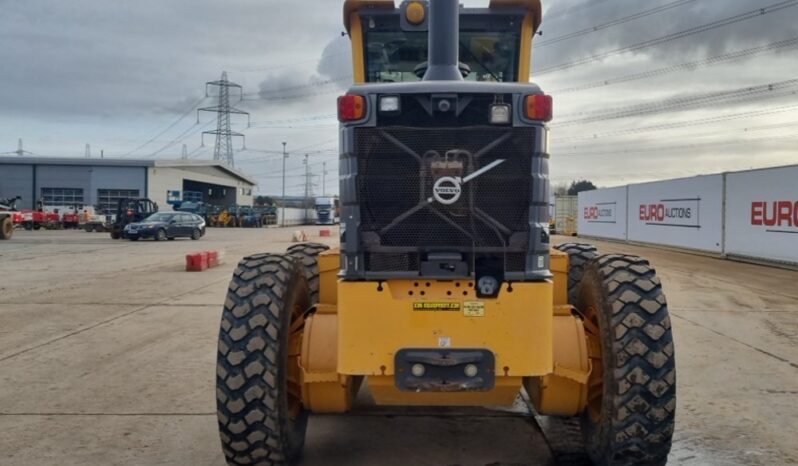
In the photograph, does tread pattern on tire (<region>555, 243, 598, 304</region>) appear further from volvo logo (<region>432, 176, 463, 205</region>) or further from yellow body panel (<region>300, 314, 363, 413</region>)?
yellow body panel (<region>300, 314, 363, 413</region>)

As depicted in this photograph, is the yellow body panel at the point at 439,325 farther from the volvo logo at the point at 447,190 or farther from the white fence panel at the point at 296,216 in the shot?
the white fence panel at the point at 296,216

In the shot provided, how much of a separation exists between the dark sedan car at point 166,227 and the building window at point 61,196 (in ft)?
86.8

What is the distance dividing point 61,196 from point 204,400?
190ft

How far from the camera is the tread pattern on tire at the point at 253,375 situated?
3850 mm

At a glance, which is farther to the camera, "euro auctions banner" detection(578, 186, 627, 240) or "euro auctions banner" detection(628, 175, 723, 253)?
"euro auctions banner" detection(578, 186, 627, 240)

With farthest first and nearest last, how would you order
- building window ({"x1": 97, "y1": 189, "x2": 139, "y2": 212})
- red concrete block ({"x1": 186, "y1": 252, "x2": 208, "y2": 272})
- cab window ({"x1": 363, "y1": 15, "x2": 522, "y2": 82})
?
building window ({"x1": 97, "y1": 189, "x2": 139, "y2": 212}) < red concrete block ({"x1": 186, "y1": 252, "x2": 208, "y2": 272}) < cab window ({"x1": 363, "y1": 15, "x2": 522, "y2": 82})

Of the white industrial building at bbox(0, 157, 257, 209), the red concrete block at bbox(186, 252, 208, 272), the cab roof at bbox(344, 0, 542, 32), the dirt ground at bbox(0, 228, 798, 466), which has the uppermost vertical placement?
the white industrial building at bbox(0, 157, 257, 209)

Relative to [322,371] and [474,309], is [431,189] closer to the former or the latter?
[474,309]

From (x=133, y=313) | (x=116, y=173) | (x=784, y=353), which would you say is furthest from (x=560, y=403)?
(x=116, y=173)

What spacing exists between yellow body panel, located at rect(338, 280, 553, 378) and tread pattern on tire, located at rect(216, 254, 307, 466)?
1.69ft

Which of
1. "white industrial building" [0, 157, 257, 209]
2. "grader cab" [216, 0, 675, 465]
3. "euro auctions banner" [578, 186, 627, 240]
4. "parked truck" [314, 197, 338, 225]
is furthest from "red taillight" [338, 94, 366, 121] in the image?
"parked truck" [314, 197, 338, 225]

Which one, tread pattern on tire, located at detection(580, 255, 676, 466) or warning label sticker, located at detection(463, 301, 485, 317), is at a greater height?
warning label sticker, located at detection(463, 301, 485, 317)

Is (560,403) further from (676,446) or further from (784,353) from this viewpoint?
(784,353)

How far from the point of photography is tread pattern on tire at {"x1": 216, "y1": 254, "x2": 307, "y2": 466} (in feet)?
12.6
